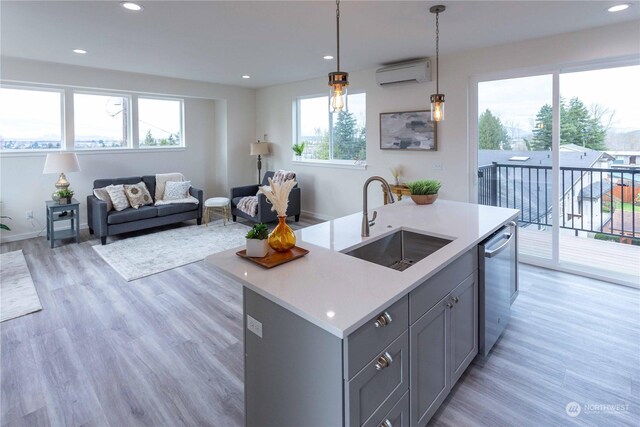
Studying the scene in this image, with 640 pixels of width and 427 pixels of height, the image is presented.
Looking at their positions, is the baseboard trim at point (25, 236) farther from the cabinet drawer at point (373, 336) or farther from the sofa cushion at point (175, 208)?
the cabinet drawer at point (373, 336)

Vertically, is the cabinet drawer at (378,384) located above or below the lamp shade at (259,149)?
below

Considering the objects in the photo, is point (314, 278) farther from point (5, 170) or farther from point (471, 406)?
point (5, 170)

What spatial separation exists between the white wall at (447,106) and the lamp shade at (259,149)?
0.24 m

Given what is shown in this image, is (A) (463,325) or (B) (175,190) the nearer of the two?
(A) (463,325)

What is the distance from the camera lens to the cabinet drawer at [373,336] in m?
1.21

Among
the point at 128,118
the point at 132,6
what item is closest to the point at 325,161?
the point at 128,118

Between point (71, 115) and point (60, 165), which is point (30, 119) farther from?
point (60, 165)

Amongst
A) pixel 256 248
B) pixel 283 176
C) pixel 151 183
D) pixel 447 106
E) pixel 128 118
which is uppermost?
pixel 128 118

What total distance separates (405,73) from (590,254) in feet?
10.4

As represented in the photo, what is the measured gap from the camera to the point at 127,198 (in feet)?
18.5

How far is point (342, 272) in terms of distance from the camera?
161 centimetres

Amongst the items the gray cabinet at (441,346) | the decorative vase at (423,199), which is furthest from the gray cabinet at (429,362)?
the decorative vase at (423,199)

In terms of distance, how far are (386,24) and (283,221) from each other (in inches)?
105

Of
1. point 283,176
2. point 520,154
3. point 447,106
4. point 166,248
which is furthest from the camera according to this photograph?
point 283,176
